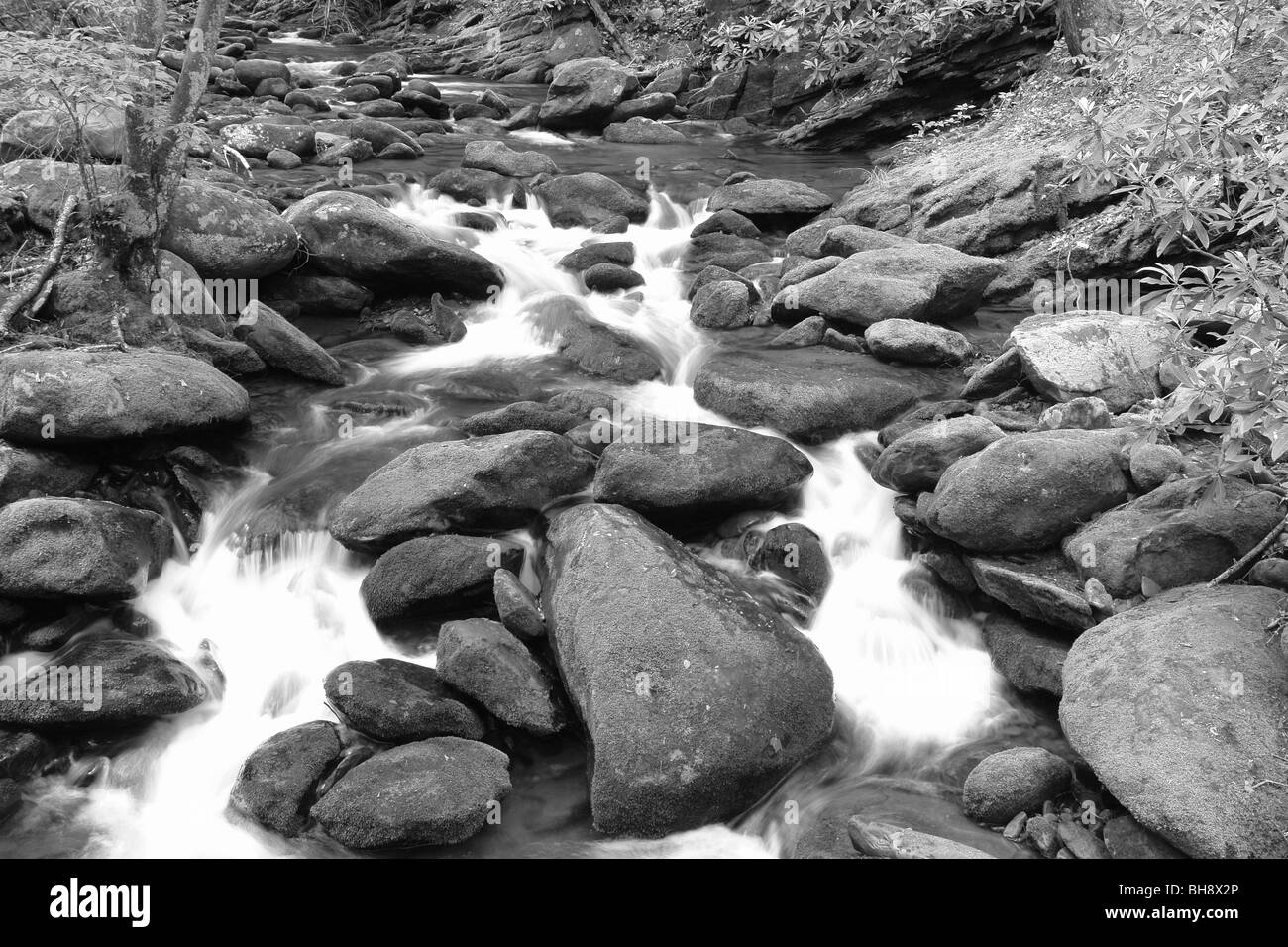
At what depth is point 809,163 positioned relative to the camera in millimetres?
18250

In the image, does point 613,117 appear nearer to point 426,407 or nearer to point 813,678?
point 426,407

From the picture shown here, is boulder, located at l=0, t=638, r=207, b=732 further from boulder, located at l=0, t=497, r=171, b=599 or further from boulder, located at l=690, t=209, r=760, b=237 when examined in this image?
boulder, located at l=690, t=209, r=760, b=237

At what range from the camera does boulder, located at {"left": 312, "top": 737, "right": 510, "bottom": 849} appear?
215 inches

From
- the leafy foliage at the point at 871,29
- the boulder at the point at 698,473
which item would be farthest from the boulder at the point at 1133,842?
the leafy foliage at the point at 871,29

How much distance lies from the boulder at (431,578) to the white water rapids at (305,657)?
0.97 feet

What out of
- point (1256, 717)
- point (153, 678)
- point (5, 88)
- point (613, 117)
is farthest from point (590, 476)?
point (613, 117)

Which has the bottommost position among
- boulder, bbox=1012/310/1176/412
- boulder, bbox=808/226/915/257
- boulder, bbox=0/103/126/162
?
boulder, bbox=1012/310/1176/412

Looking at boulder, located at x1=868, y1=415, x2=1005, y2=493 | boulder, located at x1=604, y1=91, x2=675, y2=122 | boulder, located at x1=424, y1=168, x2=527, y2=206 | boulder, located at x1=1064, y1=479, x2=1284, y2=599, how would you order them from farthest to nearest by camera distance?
boulder, located at x1=604, y1=91, x2=675, y2=122, boulder, located at x1=424, y1=168, x2=527, y2=206, boulder, located at x1=868, y1=415, x2=1005, y2=493, boulder, located at x1=1064, y1=479, x2=1284, y2=599

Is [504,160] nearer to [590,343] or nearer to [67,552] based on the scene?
[590,343]

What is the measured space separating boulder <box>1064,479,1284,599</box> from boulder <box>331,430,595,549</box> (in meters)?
4.07

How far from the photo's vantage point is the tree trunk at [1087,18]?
15047 millimetres

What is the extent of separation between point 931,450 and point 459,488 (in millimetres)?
3735

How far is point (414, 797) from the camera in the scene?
18.1 feet

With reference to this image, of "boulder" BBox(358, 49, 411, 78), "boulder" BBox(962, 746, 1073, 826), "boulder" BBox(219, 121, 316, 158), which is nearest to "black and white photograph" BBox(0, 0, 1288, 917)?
"boulder" BBox(962, 746, 1073, 826)
